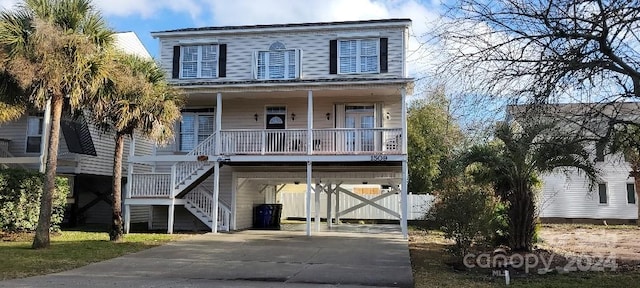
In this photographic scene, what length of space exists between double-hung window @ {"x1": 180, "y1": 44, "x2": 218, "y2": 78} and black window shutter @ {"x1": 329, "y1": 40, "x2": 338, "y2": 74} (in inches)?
190

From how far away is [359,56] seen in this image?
20812 mm

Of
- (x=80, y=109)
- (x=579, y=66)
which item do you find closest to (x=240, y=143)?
(x=80, y=109)

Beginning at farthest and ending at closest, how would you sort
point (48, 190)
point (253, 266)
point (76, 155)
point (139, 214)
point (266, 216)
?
point (139, 214) → point (266, 216) → point (76, 155) → point (48, 190) → point (253, 266)

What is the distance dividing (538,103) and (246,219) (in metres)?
16.3

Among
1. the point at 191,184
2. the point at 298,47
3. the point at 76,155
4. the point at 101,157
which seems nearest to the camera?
the point at 191,184

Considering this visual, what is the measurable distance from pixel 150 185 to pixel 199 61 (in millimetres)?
5725

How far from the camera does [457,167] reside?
14750mm

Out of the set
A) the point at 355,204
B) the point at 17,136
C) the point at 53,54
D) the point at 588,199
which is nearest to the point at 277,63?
the point at 53,54

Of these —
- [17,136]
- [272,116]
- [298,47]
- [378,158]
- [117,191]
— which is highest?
[298,47]

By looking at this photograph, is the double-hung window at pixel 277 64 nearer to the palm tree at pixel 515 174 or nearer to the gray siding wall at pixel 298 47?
the gray siding wall at pixel 298 47

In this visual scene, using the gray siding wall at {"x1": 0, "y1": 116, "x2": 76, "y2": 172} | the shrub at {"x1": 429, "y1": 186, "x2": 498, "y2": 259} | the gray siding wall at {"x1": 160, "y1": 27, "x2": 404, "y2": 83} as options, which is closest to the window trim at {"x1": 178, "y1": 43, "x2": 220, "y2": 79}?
the gray siding wall at {"x1": 160, "y1": 27, "x2": 404, "y2": 83}

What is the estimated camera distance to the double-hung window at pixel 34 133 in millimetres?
24000

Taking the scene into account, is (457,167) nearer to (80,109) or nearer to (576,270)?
(576,270)

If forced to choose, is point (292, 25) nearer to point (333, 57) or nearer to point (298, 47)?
point (298, 47)
